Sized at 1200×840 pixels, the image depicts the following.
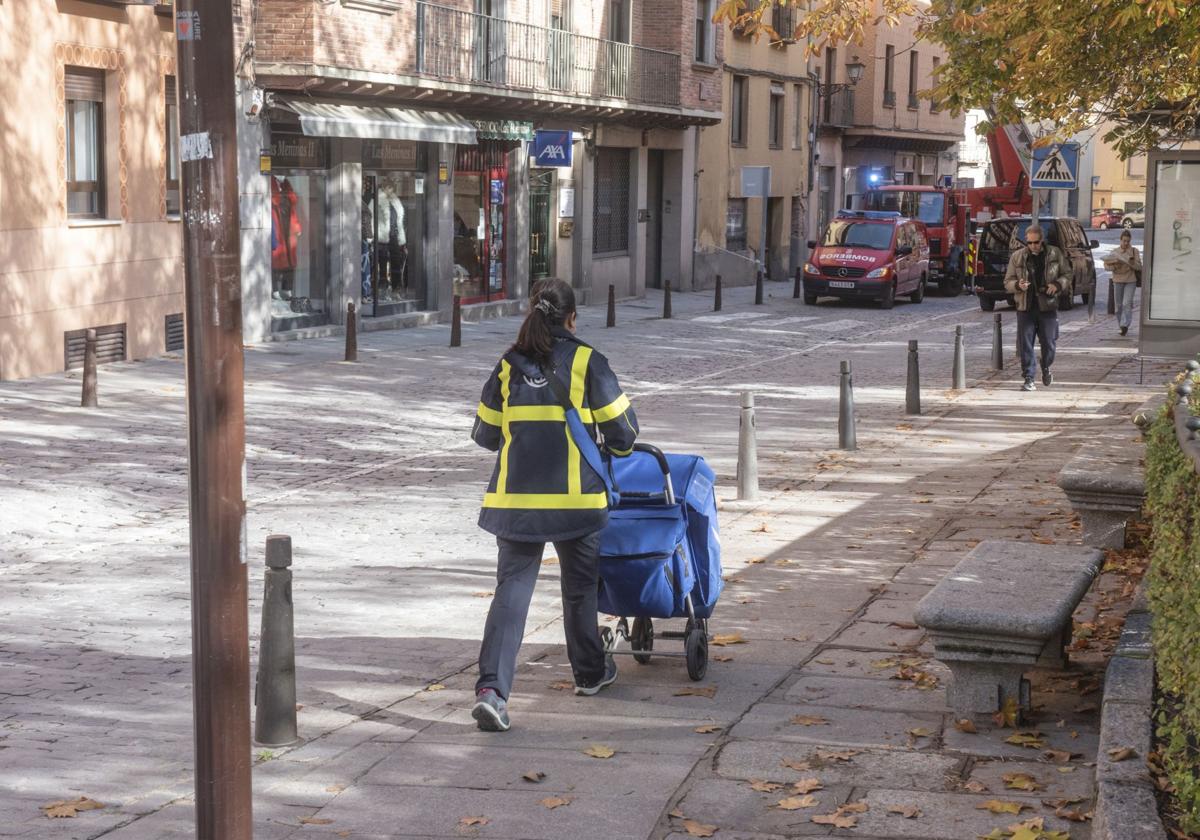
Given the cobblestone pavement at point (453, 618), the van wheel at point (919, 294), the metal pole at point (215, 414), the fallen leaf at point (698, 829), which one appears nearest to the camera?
the metal pole at point (215, 414)

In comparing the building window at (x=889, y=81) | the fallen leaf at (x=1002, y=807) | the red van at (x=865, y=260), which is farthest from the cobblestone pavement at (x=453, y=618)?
the building window at (x=889, y=81)

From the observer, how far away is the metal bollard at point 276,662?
20.6 feet

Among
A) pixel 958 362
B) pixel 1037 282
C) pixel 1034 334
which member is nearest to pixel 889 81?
pixel 958 362

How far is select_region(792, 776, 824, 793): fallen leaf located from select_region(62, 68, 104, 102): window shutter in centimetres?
1625

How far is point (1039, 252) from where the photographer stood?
18594 millimetres

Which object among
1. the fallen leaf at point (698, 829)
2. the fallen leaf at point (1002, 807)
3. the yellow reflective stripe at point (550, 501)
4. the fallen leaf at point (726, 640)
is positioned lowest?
the fallen leaf at point (726, 640)

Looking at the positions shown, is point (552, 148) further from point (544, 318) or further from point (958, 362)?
point (544, 318)

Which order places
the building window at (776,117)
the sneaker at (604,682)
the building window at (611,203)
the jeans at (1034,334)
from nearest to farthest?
1. the sneaker at (604,682)
2. the jeans at (1034,334)
3. the building window at (611,203)
4. the building window at (776,117)

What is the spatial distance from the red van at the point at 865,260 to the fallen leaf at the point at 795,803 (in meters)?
31.1

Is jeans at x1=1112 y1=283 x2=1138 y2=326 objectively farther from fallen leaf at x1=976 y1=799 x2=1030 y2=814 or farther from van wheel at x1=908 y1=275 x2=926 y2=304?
fallen leaf at x1=976 y1=799 x2=1030 y2=814

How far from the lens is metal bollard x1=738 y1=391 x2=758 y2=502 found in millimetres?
12227

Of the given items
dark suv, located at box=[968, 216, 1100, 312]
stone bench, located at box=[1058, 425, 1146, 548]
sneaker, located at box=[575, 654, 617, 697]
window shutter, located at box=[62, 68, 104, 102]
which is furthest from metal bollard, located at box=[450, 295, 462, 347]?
sneaker, located at box=[575, 654, 617, 697]

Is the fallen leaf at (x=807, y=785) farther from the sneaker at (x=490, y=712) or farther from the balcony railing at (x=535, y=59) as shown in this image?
the balcony railing at (x=535, y=59)

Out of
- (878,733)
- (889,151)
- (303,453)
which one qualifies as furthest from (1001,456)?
(889,151)
